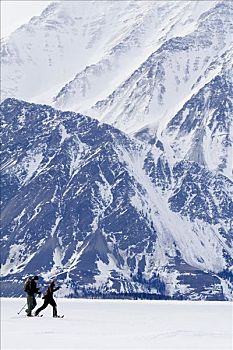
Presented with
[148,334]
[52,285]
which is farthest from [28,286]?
[148,334]

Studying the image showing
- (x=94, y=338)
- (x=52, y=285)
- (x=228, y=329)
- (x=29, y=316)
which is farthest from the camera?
(x=29, y=316)

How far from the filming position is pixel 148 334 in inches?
2014

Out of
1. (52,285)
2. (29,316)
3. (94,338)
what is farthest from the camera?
(29,316)

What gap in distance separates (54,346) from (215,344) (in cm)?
817

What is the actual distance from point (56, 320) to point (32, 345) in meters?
20.2

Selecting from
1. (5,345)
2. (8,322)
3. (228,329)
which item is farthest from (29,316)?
(5,345)

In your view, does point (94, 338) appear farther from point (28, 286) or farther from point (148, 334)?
point (28, 286)

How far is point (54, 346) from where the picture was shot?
44.3m

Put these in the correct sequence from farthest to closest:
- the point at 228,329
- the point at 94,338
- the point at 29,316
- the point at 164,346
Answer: the point at 29,316, the point at 228,329, the point at 94,338, the point at 164,346

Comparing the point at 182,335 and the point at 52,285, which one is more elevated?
the point at 52,285

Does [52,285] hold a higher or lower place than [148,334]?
higher

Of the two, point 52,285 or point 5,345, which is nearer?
point 5,345

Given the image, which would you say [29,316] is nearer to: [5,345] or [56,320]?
[56,320]

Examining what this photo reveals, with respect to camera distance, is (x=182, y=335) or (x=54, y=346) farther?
(x=182, y=335)
